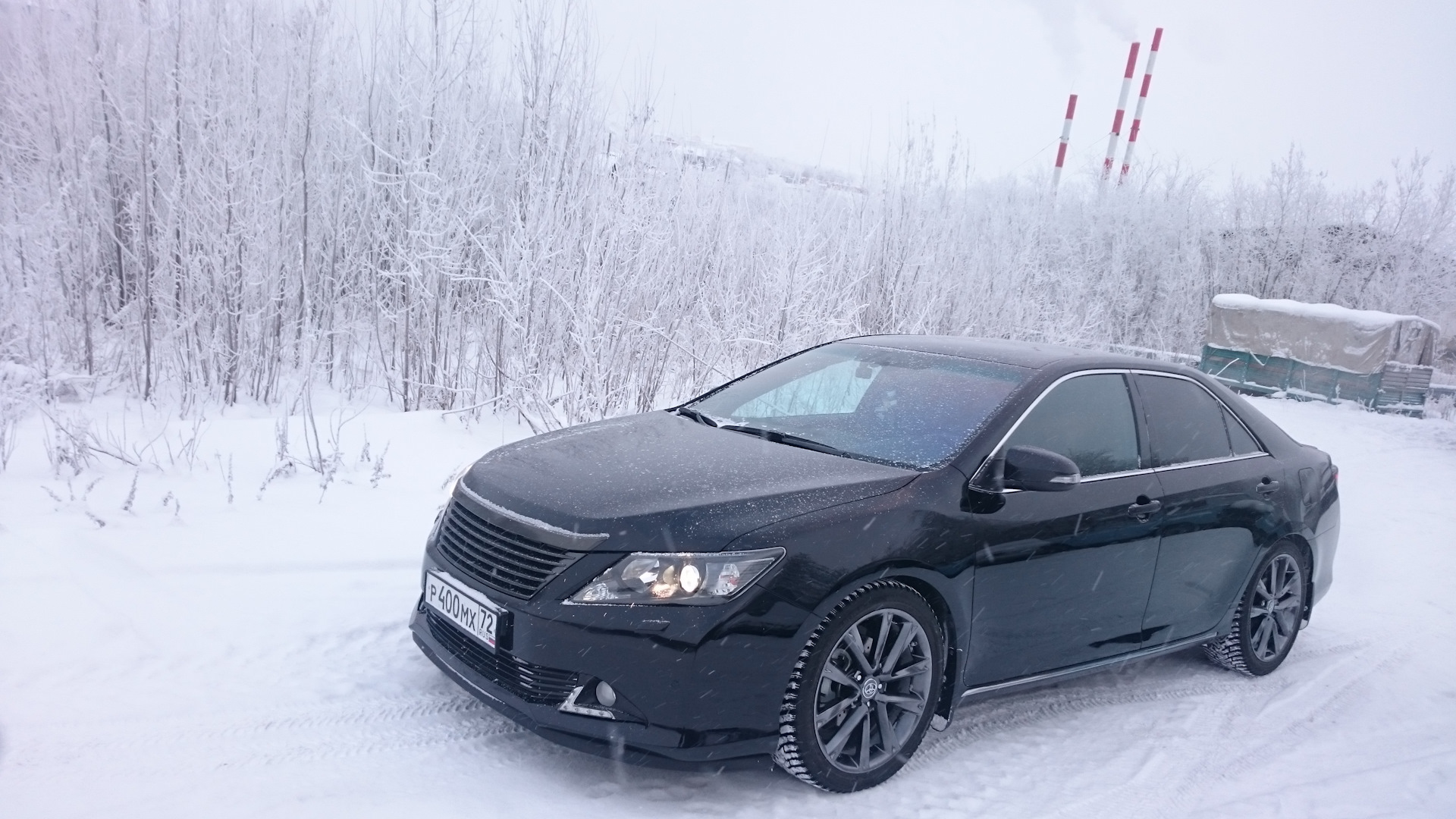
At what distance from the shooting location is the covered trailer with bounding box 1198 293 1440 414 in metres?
17.5

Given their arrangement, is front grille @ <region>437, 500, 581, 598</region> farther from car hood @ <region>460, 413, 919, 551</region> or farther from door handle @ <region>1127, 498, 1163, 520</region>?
door handle @ <region>1127, 498, 1163, 520</region>

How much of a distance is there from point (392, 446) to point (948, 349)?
4380 millimetres

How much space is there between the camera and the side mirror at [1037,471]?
3457mm

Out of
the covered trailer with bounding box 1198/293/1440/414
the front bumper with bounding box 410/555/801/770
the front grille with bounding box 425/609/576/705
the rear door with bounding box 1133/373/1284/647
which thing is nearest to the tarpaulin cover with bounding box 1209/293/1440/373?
the covered trailer with bounding box 1198/293/1440/414

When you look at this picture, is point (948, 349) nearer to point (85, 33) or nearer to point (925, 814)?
point (925, 814)

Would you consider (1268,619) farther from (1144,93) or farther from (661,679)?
(1144,93)

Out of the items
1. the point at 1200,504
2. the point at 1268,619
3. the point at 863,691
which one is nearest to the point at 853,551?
the point at 863,691

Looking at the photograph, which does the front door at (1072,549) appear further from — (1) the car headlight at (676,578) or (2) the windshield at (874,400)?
(1) the car headlight at (676,578)

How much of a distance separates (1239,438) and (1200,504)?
67 centimetres

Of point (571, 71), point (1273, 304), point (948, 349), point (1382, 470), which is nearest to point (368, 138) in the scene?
point (571, 71)

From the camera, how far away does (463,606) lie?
3252mm

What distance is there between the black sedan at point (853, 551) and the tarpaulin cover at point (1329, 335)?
1590cm

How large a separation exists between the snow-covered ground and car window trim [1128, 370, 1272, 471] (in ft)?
3.62

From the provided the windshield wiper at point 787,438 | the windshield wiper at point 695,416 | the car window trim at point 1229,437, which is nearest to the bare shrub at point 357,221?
the windshield wiper at point 695,416
